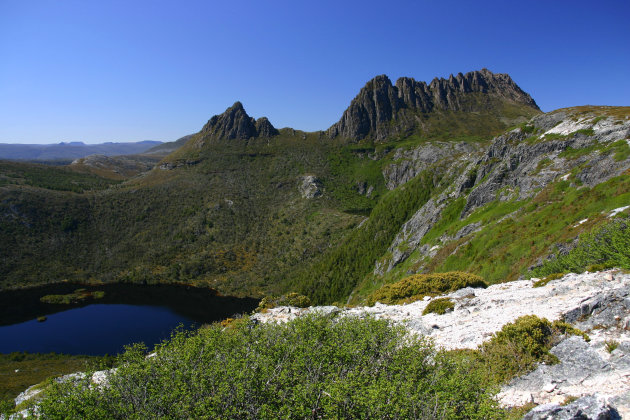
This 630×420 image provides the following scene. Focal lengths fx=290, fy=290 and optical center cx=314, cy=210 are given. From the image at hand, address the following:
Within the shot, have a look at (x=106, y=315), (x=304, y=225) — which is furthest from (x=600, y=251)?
(x=304, y=225)

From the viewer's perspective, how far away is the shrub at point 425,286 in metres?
34.9

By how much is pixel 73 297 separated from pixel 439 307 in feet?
510

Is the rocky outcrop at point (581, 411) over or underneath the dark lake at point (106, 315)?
over

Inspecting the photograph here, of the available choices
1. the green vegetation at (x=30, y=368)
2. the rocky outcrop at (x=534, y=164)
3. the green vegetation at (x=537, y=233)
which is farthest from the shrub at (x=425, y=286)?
the green vegetation at (x=30, y=368)

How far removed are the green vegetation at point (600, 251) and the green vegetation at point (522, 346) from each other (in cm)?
1248

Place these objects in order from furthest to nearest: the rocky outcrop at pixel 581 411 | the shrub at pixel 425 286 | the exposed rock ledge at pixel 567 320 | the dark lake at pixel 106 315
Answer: the dark lake at pixel 106 315
the shrub at pixel 425 286
the exposed rock ledge at pixel 567 320
the rocky outcrop at pixel 581 411

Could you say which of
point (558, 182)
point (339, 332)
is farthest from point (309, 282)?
point (339, 332)

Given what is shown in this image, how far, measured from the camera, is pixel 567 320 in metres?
19.4

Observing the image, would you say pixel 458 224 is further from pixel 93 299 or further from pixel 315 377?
pixel 93 299

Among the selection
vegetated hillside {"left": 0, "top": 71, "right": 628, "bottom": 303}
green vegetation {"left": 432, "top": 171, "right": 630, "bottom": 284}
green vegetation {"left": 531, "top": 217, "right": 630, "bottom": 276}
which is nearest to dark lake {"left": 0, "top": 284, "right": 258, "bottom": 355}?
vegetated hillside {"left": 0, "top": 71, "right": 628, "bottom": 303}

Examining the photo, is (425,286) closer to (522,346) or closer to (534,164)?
(522,346)

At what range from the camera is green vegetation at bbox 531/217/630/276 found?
24.7 metres

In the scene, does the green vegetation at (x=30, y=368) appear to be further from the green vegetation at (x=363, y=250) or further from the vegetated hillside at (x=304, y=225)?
the green vegetation at (x=363, y=250)

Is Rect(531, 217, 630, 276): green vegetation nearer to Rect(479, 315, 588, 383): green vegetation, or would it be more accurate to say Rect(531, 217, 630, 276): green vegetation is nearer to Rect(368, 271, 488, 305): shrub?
Rect(368, 271, 488, 305): shrub
